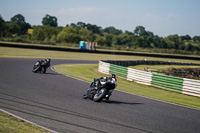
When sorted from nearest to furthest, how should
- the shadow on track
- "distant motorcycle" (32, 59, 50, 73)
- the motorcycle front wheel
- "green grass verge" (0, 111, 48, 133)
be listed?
"green grass verge" (0, 111, 48, 133)
the shadow on track
the motorcycle front wheel
"distant motorcycle" (32, 59, 50, 73)

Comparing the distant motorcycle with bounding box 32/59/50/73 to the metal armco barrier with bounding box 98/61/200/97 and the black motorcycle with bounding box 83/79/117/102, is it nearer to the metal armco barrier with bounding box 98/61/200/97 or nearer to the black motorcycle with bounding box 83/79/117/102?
the metal armco barrier with bounding box 98/61/200/97

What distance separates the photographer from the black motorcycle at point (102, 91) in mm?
11484

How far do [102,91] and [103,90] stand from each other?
2.9 inches

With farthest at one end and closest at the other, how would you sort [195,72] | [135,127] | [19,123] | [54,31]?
1. [54,31]
2. [195,72]
3. [135,127]
4. [19,123]

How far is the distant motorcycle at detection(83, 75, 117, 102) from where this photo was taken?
11484mm

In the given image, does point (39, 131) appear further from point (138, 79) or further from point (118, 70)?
point (118, 70)

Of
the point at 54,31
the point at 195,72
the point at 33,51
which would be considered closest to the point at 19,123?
the point at 195,72

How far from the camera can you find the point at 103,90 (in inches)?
452

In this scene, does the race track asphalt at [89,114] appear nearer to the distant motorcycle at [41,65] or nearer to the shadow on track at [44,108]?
the shadow on track at [44,108]

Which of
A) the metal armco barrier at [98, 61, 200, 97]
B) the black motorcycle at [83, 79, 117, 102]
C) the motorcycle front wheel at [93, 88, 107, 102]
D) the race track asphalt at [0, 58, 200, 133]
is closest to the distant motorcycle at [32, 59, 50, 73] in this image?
the metal armco barrier at [98, 61, 200, 97]

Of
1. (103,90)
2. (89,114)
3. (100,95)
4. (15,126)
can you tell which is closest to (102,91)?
(103,90)

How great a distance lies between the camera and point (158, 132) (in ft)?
26.7

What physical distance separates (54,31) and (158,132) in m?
124

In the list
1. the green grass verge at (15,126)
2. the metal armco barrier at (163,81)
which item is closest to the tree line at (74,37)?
the metal armco barrier at (163,81)
